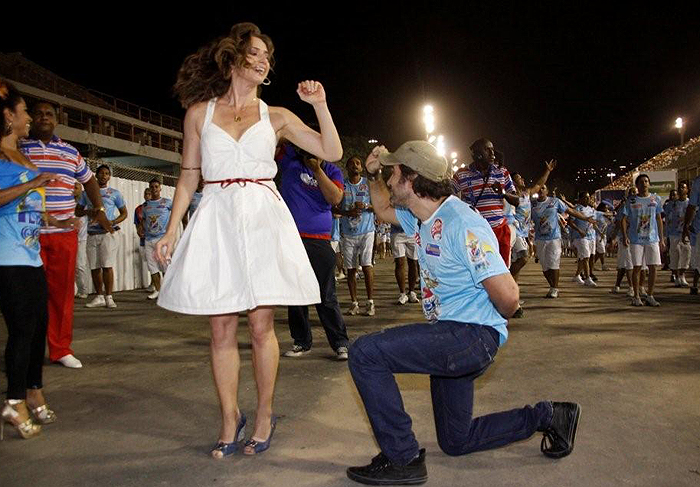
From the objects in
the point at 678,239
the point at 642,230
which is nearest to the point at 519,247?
the point at 642,230

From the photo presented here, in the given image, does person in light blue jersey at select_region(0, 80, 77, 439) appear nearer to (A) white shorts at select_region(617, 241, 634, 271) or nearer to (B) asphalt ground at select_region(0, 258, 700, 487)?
(B) asphalt ground at select_region(0, 258, 700, 487)

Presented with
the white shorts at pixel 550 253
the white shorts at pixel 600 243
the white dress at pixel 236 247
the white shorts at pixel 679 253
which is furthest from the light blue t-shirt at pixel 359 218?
the white shorts at pixel 600 243

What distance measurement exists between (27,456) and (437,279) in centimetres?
236

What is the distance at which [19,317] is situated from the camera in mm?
3701

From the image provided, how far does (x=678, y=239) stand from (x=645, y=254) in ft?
11.4

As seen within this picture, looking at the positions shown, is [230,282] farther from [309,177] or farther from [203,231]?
[309,177]

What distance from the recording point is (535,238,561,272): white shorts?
1087 cm

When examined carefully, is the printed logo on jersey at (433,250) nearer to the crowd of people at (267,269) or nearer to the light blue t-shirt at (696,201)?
the crowd of people at (267,269)

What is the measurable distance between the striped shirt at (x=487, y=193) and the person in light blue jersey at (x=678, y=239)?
6.35m

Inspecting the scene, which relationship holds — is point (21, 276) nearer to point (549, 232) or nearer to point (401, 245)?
point (401, 245)

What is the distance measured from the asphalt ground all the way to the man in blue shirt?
163mm

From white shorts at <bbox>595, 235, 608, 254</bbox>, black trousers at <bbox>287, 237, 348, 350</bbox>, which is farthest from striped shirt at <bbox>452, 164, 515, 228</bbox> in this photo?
white shorts at <bbox>595, 235, 608, 254</bbox>

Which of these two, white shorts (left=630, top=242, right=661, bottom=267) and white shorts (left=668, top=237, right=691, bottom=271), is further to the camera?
white shorts (left=668, top=237, right=691, bottom=271)

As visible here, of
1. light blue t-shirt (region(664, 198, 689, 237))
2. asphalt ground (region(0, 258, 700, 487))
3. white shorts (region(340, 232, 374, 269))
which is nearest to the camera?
asphalt ground (region(0, 258, 700, 487))
